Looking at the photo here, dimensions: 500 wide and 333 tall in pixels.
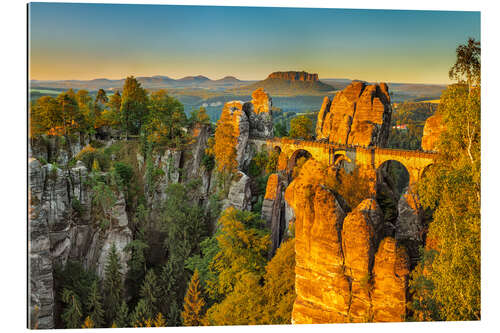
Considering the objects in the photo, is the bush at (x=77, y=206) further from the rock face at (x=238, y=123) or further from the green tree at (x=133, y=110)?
the rock face at (x=238, y=123)

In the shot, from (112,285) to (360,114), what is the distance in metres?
8.30

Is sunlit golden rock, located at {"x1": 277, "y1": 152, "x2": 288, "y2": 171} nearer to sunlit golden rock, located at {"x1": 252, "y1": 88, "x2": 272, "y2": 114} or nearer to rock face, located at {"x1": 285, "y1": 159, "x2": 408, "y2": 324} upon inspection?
sunlit golden rock, located at {"x1": 252, "y1": 88, "x2": 272, "y2": 114}

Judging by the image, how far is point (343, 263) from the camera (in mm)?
6770

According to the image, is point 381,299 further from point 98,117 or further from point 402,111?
point 98,117

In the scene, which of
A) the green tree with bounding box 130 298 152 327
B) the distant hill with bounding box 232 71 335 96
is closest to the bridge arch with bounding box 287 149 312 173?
the distant hill with bounding box 232 71 335 96

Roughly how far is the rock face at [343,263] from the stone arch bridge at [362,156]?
190 inches

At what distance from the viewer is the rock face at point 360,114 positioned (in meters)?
12.1

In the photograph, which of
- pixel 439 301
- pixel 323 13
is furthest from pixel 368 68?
pixel 439 301

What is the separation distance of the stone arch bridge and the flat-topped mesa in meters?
2.27

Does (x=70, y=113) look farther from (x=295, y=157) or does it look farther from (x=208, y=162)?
(x=295, y=157)

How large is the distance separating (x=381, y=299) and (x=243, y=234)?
519cm

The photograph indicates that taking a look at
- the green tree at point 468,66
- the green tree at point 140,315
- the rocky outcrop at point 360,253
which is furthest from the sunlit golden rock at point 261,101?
the rocky outcrop at point 360,253

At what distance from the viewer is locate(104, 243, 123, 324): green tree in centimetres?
1077

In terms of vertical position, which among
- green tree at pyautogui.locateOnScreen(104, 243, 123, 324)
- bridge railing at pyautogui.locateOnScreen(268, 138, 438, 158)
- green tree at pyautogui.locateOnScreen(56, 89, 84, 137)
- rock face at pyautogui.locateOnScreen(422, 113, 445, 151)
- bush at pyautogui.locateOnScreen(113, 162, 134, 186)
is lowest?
green tree at pyautogui.locateOnScreen(104, 243, 123, 324)
